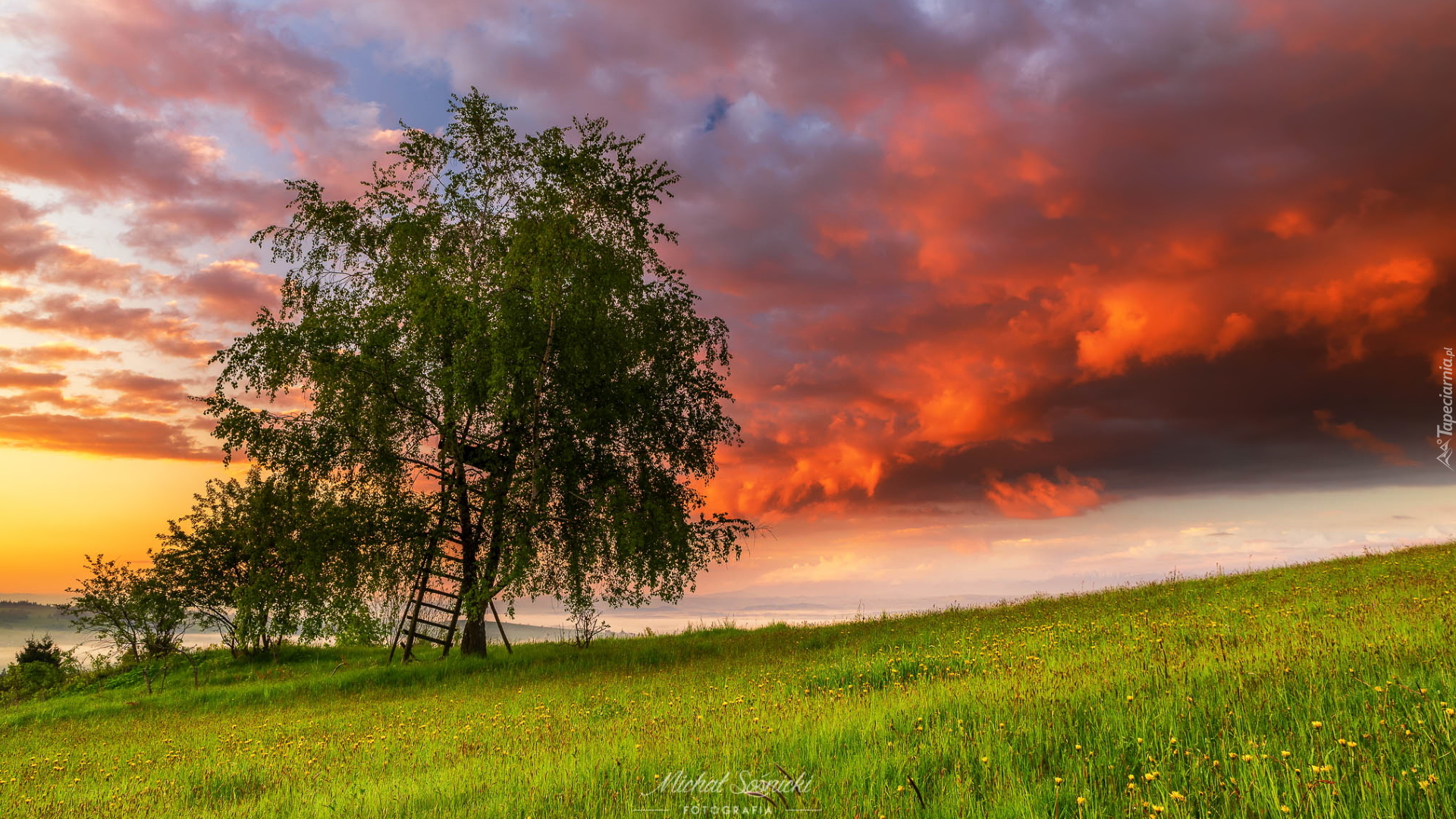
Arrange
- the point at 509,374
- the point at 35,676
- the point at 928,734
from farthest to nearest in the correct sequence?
the point at 35,676 → the point at 509,374 → the point at 928,734

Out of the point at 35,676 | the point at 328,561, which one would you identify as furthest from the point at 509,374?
the point at 35,676

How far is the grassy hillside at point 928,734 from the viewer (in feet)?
17.0

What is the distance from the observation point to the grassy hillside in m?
5.19

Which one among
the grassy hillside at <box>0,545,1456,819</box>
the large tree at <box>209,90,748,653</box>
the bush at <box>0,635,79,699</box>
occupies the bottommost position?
the bush at <box>0,635,79,699</box>

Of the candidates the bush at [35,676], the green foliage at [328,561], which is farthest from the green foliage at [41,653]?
the green foliage at [328,561]

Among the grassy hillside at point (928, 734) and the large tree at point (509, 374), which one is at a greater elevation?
the large tree at point (509, 374)

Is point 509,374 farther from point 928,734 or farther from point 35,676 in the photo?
point 35,676

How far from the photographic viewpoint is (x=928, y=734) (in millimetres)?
6734

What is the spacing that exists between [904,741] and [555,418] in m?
16.4

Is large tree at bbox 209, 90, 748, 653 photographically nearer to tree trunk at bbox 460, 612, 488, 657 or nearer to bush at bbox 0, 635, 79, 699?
tree trunk at bbox 460, 612, 488, 657

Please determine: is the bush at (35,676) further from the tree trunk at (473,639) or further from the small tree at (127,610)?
the tree trunk at (473,639)

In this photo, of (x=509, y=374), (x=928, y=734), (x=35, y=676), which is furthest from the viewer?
(x=35, y=676)

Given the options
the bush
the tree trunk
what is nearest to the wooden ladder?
the tree trunk

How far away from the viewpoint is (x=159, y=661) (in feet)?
91.6
